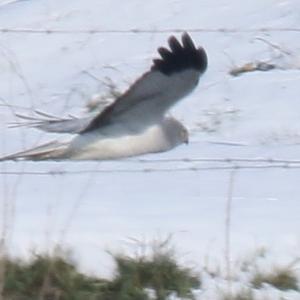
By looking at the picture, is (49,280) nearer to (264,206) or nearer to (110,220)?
(110,220)

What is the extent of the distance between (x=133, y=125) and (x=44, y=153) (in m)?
0.43

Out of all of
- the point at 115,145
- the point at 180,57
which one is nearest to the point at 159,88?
the point at 180,57

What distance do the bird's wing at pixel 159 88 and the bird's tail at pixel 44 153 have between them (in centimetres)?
17

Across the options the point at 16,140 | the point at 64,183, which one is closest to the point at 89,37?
the point at 16,140

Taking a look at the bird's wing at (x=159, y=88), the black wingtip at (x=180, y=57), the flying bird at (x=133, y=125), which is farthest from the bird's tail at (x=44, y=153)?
the black wingtip at (x=180, y=57)

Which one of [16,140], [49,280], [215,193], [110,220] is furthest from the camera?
[16,140]

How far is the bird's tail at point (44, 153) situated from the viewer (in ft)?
26.7

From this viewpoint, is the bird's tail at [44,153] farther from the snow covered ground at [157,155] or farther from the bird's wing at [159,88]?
the bird's wing at [159,88]

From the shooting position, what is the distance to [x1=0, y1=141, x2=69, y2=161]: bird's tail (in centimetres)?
815

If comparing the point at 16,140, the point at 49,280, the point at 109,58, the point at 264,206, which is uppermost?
the point at 109,58

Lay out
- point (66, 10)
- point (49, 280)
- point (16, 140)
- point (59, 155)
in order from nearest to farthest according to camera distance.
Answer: point (49, 280) → point (59, 155) → point (16, 140) → point (66, 10)

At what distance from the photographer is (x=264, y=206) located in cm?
707

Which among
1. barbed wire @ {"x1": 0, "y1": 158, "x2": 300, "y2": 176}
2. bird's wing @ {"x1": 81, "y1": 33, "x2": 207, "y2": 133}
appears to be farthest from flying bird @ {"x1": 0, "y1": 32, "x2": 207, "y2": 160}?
barbed wire @ {"x1": 0, "y1": 158, "x2": 300, "y2": 176}

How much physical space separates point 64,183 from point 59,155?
0.80 metres
